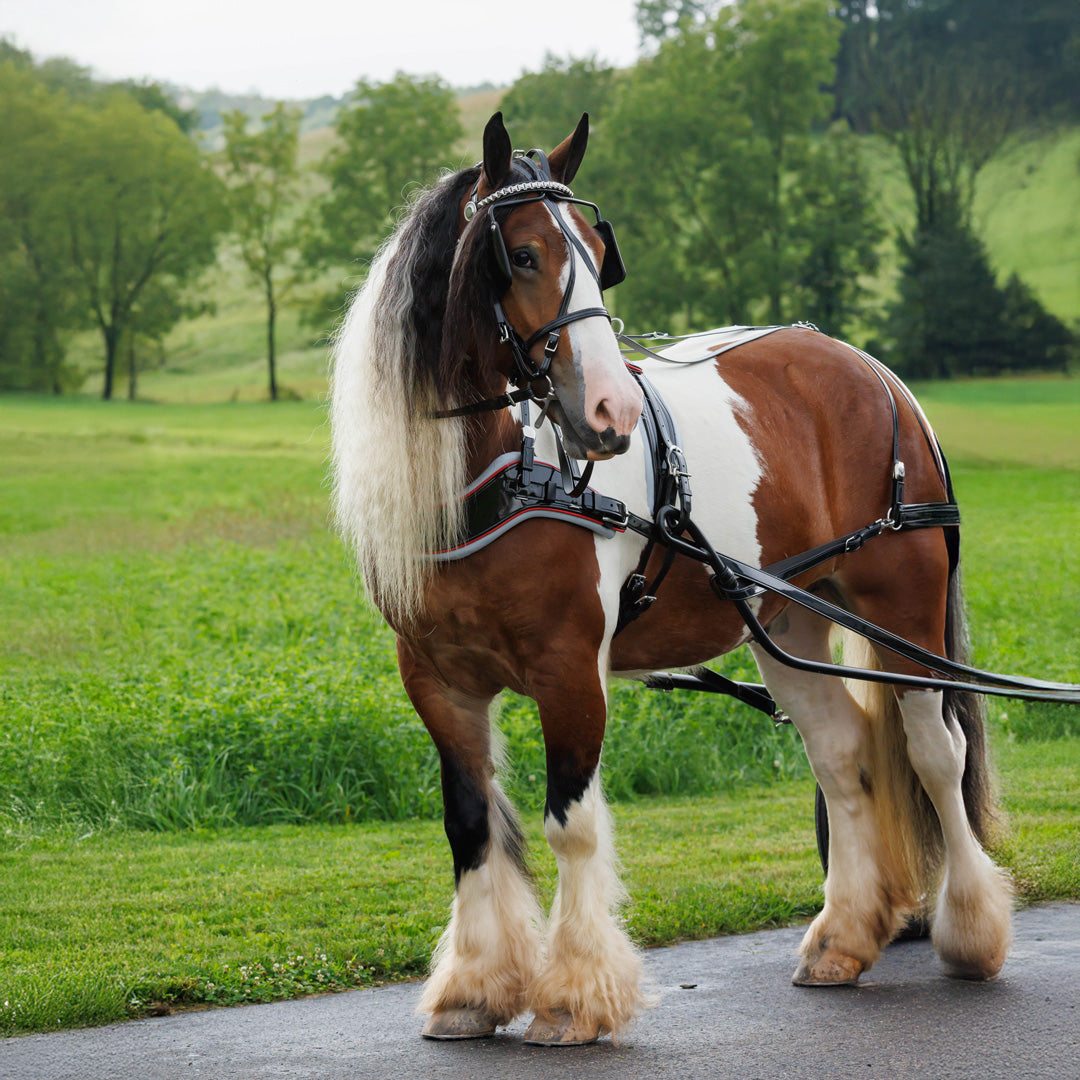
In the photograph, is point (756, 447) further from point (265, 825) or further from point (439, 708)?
point (265, 825)

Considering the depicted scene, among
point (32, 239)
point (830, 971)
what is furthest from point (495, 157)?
point (32, 239)

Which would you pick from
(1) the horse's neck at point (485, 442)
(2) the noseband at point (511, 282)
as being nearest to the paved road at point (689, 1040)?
(1) the horse's neck at point (485, 442)

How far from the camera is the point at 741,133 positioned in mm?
30453

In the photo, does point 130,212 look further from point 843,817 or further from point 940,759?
point 940,759

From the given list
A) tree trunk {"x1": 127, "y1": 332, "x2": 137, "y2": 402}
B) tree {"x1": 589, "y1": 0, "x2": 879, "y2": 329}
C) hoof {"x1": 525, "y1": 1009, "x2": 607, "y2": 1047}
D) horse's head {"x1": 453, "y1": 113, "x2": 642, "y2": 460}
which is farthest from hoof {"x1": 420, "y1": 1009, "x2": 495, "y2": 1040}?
tree {"x1": 589, "y1": 0, "x2": 879, "y2": 329}

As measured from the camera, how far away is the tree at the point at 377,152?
25656 mm

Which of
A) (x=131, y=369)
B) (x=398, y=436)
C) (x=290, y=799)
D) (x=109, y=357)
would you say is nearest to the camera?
(x=398, y=436)

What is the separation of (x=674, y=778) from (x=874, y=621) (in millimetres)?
3052

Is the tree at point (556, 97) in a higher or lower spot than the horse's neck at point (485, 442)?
higher

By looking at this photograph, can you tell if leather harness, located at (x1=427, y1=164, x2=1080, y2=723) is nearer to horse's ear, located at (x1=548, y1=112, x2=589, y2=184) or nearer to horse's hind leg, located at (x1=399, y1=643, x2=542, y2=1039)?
horse's ear, located at (x1=548, y1=112, x2=589, y2=184)

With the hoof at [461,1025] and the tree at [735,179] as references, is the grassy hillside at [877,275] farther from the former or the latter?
the hoof at [461,1025]

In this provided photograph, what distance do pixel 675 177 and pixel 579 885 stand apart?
28.4m

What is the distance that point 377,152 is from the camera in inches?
1021

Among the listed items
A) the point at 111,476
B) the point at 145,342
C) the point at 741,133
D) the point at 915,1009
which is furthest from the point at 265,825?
the point at 741,133
